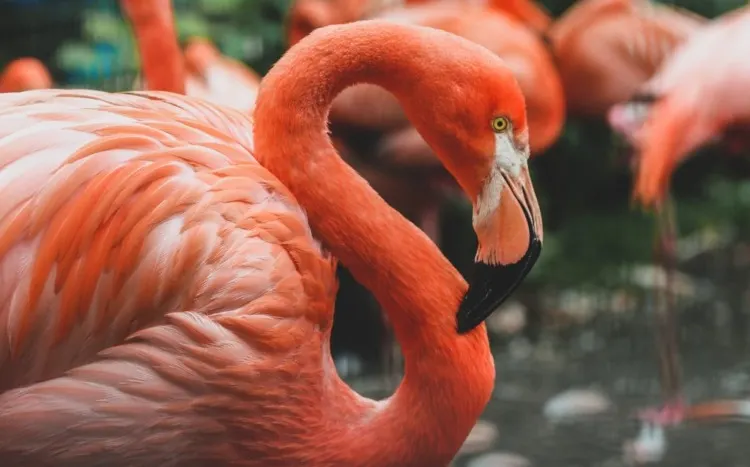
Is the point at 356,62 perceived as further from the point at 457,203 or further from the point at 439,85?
the point at 457,203

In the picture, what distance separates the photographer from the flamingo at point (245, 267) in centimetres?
155

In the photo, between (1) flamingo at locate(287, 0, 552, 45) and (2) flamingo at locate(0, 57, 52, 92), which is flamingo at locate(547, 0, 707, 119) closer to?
(1) flamingo at locate(287, 0, 552, 45)

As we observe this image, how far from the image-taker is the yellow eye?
65.9 inches

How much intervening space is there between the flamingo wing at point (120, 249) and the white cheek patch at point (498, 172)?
258 millimetres

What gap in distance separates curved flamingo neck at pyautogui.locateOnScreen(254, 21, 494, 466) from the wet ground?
1.52 metres

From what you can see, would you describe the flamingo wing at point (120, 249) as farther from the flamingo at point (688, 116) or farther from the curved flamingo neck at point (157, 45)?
the flamingo at point (688, 116)

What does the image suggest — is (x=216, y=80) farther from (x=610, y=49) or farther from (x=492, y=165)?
(x=492, y=165)

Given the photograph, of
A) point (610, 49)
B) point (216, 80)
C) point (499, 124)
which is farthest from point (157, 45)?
point (610, 49)

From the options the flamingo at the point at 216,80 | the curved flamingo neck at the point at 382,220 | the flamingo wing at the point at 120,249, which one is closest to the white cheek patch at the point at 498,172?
the curved flamingo neck at the point at 382,220

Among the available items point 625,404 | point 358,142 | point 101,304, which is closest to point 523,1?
point 358,142

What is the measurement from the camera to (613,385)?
3945 mm

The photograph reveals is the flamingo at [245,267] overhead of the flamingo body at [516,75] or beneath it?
beneath

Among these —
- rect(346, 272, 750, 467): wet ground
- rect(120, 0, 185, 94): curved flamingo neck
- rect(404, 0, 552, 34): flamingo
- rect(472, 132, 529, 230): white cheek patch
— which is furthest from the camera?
rect(404, 0, 552, 34): flamingo

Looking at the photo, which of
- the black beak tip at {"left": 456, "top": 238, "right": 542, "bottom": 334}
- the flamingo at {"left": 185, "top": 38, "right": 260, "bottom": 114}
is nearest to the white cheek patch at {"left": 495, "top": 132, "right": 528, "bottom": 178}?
the black beak tip at {"left": 456, "top": 238, "right": 542, "bottom": 334}
